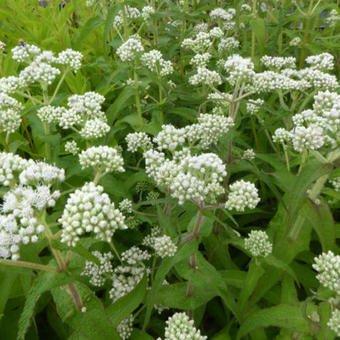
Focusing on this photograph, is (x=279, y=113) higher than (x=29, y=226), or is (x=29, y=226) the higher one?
(x=279, y=113)

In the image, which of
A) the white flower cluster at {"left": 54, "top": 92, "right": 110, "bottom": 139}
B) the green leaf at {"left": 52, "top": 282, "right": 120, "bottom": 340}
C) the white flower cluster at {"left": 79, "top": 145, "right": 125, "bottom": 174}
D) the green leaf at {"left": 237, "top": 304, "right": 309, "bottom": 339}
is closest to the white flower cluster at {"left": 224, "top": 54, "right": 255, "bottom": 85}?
the white flower cluster at {"left": 54, "top": 92, "right": 110, "bottom": 139}

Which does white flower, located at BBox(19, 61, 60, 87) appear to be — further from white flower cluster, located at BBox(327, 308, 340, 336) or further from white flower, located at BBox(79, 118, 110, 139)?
white flower cluster, located at BBox(327, 308, 340, 336)

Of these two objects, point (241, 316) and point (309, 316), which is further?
point (241, 316)

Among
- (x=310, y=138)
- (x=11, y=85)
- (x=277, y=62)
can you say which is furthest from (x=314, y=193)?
(x=11, y=85)

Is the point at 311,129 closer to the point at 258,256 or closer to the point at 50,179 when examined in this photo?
the point at 258,256

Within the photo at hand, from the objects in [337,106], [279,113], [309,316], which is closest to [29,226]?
[309,316]

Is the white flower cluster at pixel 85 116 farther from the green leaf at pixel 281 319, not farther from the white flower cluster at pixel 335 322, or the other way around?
the white flower cluster at pixel 335 322

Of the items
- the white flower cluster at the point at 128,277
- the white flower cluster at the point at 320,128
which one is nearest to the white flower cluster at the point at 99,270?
the white flower cluster at the point at 128,277

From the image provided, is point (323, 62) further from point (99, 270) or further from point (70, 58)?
point (99, 270)
